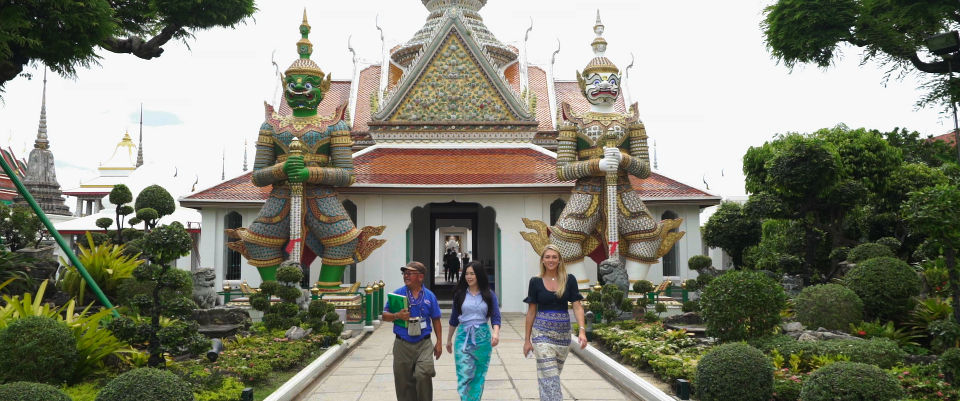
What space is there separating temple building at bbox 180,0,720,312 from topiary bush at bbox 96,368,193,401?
9.12m

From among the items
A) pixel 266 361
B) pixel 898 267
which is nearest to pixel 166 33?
pixel 266 361

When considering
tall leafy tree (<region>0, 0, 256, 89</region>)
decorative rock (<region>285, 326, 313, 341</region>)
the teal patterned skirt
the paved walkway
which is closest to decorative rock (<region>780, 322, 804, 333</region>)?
the paved walkway

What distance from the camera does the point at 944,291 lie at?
9.30 meters

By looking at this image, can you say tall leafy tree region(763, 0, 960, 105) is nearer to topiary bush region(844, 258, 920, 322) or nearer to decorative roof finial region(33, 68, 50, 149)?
topiary bush region(844, 258, 920, 322)

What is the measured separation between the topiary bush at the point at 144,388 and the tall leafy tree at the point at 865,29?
9439 mm

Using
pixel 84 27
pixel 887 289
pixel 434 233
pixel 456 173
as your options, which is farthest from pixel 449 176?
pixel 84 27

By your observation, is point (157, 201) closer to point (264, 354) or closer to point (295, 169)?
point (264, 354)

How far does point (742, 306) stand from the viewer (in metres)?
7.48

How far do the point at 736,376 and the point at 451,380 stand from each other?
3117 millimetres

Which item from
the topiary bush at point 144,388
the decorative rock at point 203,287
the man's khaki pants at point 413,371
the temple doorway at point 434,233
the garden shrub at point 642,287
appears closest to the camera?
the topiary bush at point 144,388

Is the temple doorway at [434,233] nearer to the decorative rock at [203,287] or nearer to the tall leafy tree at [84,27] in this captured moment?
the decorative rock at [203,287]

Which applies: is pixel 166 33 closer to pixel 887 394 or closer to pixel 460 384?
pixel 460 384

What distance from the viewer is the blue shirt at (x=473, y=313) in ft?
16.9

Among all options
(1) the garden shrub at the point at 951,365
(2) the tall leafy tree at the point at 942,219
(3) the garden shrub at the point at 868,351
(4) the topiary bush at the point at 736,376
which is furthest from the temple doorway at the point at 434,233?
(1) the garden shrub at the point at 951,365
